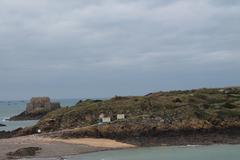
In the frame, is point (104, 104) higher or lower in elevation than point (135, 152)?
higher

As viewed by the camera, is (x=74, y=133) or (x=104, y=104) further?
(x=104, y=104)

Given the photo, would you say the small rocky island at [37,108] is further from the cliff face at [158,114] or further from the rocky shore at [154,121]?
the rocky shore at [154,121]

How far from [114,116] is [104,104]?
197 inches

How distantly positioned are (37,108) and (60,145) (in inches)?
2767

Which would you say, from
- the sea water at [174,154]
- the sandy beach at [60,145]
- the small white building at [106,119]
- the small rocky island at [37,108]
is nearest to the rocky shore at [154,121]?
the small white building at [106,119]

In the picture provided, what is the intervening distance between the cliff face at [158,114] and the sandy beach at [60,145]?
11.3 feet

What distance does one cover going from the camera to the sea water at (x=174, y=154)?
37906 millimetres

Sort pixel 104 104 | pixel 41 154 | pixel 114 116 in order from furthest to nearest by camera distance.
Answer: pixel 104 104
pixel 114 116
pixel 41 154

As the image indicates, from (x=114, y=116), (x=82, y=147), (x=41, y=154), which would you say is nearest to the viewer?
(x=41, y=154)

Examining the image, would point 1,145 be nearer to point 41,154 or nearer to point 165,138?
point 41,154

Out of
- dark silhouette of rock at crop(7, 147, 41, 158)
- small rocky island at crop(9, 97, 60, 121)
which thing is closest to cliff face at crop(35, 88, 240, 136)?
dark silhouette of rock at crop(7, 147, 41, 158)

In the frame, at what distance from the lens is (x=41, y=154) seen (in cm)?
4062

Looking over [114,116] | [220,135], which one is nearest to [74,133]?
[114,116]

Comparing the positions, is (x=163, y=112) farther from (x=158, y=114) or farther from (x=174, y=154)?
(x=174, y=154)
